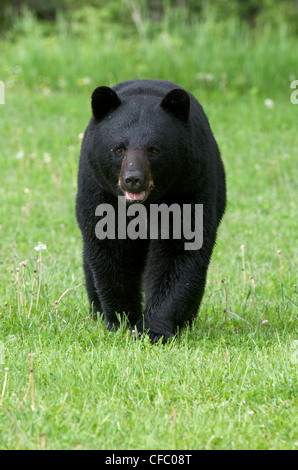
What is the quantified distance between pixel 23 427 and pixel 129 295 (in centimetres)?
179

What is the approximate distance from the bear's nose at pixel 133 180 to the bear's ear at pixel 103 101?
20.4 inches

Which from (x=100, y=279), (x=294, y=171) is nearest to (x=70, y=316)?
(x=100, y=279)

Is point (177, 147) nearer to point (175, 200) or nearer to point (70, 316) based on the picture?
point (175, 200)

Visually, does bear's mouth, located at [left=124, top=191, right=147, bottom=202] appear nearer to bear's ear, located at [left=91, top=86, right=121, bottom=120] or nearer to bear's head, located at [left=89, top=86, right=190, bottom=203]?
bear's head, located at [left=89, top=86, right=190, bottom=203]

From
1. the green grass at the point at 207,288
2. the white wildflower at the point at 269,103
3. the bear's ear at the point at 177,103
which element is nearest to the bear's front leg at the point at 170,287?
the green grass at the point at 207,288

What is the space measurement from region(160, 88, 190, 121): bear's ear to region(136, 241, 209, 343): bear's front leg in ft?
2.52

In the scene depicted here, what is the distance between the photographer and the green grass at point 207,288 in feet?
10.4

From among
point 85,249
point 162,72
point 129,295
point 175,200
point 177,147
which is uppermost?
point 162,72

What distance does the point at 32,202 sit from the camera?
820cm

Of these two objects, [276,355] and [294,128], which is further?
[294,128]

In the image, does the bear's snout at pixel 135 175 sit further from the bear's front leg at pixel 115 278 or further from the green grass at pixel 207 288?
the green grass at pixel 207 288

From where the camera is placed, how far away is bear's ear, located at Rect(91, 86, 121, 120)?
417 cm

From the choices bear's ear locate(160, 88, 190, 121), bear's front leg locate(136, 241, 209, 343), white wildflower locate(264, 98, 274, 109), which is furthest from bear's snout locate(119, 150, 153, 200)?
white wildflower locate(264, 98, 274, 109)

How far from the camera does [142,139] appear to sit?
13.6 ft
